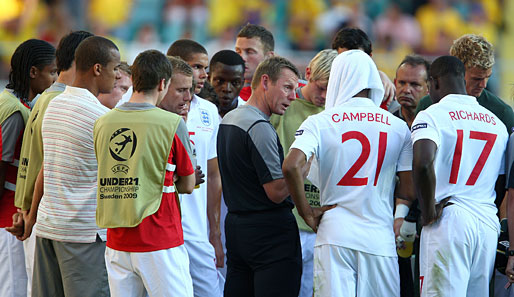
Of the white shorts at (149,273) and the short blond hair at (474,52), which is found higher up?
the short blond hair at (474,52)

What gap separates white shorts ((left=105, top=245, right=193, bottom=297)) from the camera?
4.15 metres

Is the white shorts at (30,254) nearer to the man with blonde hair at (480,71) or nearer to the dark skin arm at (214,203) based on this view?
the dark skin arm at (214,203)

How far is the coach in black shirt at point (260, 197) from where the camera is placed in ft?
15.7

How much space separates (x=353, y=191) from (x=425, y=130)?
620mm

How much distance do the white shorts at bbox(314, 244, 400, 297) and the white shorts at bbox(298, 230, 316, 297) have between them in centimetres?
120

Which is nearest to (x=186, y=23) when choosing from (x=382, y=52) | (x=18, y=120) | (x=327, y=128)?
(x=382, y=52)

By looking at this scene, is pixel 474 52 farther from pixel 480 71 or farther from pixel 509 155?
pixel 509 155

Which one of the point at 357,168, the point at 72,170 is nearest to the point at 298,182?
the point at 357,168

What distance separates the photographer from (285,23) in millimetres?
14688

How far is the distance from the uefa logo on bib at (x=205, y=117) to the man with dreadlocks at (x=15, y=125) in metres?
1.20

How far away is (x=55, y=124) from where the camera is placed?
4.55 m

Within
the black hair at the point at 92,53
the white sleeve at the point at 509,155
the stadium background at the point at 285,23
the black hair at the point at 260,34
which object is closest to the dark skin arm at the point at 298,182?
the white sleeve at the point at 509,155

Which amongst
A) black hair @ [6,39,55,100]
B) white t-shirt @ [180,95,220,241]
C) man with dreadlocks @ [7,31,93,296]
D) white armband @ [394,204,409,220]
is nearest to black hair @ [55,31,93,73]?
Result: man with dreadlocks @ [7,31,93,296]

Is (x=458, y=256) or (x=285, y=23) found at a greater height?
(x=285, y=23)
